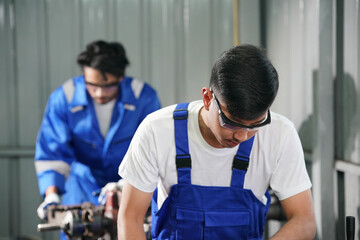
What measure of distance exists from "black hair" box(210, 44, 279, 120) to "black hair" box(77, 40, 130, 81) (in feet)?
4.47

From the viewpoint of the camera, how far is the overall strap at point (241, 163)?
1.57 meters

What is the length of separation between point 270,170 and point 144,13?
2.40m

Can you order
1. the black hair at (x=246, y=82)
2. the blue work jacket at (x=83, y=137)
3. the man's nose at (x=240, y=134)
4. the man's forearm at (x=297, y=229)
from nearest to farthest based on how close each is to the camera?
the black hair at (x=246, y=82) < the man's nose at (x=240, y=134) < the man's forearm at (x=297, y=229) < the blue work jacket at (x=83, y=137)

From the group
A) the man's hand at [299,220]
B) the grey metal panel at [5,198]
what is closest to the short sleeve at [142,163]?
the man's hand at [299,220]

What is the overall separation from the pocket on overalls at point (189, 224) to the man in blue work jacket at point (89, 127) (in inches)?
46.5

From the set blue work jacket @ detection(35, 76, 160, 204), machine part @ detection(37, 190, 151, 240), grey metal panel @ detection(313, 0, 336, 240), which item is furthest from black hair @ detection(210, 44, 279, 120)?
blue work jacket @ detection(35, 76, 160, 204)

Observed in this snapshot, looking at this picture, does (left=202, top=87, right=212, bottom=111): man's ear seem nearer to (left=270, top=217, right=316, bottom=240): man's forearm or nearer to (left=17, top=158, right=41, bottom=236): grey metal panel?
(left=270, top=217, right=316, bottom=240): man's forearm

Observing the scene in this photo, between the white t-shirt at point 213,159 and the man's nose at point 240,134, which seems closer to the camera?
the man's nose at point 240,134

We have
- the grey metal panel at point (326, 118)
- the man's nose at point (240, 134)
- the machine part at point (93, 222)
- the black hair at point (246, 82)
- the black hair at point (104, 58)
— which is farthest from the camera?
the black hair at point (104, 58)

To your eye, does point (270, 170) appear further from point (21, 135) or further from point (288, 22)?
point (21, 135)

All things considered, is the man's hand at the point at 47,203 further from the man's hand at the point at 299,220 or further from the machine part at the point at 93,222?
the man's hand at the point at 299,220

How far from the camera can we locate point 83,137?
2.73 metres

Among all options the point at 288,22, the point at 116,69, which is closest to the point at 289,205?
the point at 116,69

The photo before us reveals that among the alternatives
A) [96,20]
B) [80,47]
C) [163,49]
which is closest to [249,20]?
[163,49]
